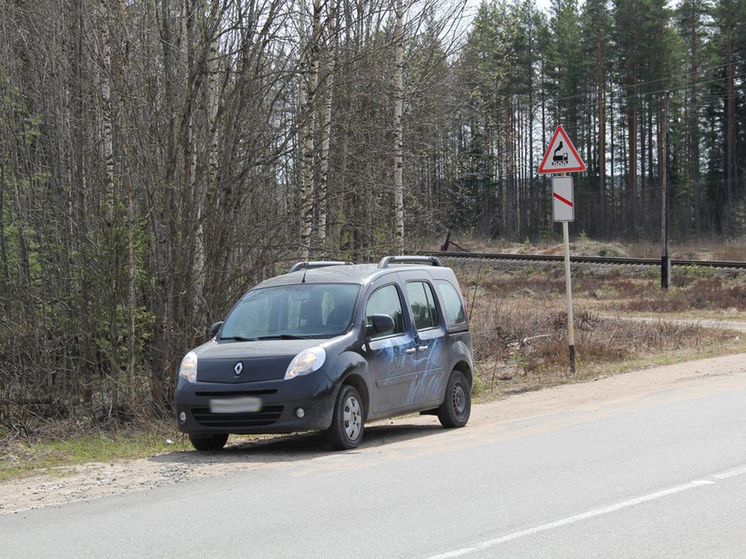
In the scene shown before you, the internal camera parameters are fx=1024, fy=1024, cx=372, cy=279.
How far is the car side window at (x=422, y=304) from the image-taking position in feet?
38.0

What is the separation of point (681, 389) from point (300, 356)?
6578 mm

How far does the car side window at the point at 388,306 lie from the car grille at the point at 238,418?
160 centimetres

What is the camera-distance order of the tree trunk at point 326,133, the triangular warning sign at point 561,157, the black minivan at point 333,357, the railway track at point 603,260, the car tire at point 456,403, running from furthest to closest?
the railway track at point 603,260 < the triangular warning sign at point 561,157 < the tree trunk at point 326,133 < the car tire at point 456,403 < the black minivan at point 333,357

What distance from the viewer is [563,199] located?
16531mm

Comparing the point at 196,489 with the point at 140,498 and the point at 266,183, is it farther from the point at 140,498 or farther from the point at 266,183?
the point at 266,183

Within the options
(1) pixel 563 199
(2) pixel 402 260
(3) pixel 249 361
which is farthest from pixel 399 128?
(3) pixel 249 361

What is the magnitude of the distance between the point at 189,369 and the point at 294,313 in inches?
51.9

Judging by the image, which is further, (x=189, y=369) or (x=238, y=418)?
(x=189, y=369)

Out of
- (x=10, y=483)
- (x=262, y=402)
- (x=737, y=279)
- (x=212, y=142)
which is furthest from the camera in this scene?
(x=737, y=279)

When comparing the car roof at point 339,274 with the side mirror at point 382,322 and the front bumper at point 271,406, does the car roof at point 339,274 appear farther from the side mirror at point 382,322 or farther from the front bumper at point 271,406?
the front bumper at point 271,406

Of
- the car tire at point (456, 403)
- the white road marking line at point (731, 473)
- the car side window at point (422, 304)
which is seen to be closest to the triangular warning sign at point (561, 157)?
the car side window at point (422, 304)

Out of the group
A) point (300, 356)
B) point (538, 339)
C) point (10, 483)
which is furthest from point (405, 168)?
point (10, 483)

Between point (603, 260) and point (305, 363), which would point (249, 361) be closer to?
point (305, 363)

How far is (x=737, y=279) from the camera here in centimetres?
3641
